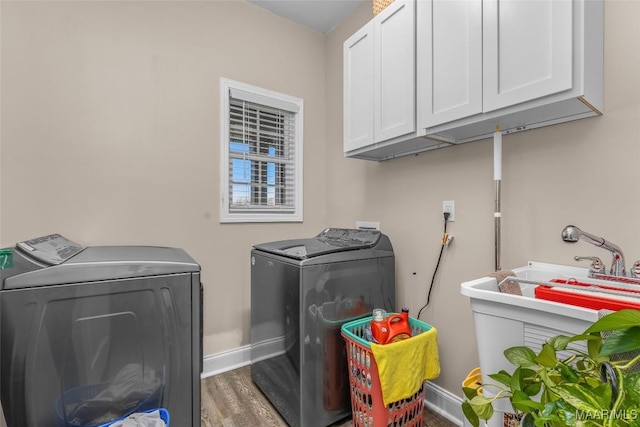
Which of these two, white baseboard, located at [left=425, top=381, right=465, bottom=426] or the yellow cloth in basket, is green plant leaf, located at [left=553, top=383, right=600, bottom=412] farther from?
white baseboard, located at [left=425, top=381, right=465, bottom=426]

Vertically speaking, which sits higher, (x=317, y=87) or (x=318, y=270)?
(x=317, y=87)

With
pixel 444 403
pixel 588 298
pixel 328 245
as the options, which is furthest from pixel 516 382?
pixel 444 403

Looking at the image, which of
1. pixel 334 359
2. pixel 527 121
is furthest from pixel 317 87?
pixel 334 359

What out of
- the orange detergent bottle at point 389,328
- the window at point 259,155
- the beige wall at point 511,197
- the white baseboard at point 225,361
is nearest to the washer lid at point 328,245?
the beige wall at point 511,197

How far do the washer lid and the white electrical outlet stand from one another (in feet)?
1.41

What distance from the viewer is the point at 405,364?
4.76 feet

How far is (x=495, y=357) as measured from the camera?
1006 mm

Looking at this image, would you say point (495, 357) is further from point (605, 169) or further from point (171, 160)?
point (171, 160)

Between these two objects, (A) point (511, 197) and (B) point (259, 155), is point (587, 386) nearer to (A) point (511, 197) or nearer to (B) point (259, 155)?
(A) point (511, 197)

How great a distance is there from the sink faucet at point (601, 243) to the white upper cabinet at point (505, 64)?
18.1 inches

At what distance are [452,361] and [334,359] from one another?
681 mm

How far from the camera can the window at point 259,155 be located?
231 centimetres

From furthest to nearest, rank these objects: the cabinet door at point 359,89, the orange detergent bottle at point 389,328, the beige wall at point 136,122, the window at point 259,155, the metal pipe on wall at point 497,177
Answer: the window at point 259,155 → the cabinet door at point 359,89 → the beige wall at point 136,122 → the orange detergent bottle at point 389,328 → the metal pipe on wall at point 497,177

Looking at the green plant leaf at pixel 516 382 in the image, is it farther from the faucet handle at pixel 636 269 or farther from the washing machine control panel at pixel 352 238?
the washing machine control panel at pixel 352 238
